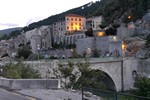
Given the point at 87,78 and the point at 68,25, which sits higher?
the point at 68,25

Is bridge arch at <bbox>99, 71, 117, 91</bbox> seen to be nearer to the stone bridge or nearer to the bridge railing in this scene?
the stone bridge

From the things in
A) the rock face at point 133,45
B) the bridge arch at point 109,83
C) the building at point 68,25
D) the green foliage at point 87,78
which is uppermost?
the building at point 68,25

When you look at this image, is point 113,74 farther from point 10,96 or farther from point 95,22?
point 95,22

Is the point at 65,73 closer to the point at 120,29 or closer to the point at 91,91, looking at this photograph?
the point at 91,91

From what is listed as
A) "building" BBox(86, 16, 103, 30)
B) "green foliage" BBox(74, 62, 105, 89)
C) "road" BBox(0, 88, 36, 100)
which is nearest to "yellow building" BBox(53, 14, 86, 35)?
"building" BBox(86, 16, 103, 30)

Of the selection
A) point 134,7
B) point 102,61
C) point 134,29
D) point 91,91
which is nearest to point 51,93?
point 91,91

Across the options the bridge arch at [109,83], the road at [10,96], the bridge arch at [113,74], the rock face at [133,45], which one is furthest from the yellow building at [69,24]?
the road at [10,96]

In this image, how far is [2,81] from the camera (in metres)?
16.4

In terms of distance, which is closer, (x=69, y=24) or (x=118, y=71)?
(x=118, y=71)

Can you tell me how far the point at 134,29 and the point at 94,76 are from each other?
221 ft

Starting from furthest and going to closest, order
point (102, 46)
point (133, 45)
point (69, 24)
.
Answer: point (69, 24) → point (102, 46) → point (133, 45)

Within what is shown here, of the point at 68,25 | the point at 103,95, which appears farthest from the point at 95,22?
the point at 103,95

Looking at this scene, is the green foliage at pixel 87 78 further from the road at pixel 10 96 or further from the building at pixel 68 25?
the building at pixel 68 25

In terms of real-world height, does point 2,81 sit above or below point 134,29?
below
